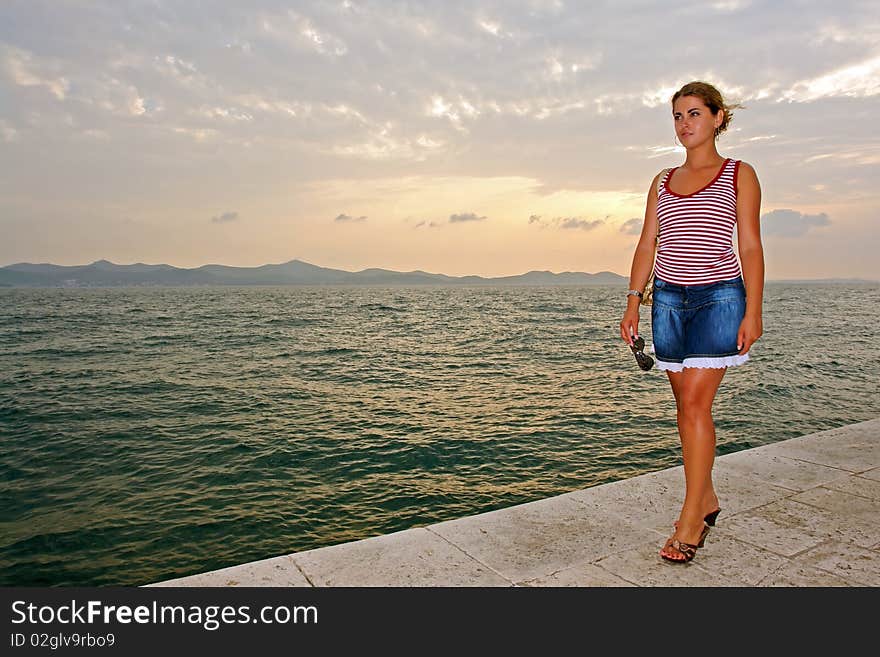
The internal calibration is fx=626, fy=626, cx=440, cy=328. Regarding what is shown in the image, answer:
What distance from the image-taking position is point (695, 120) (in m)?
3.93

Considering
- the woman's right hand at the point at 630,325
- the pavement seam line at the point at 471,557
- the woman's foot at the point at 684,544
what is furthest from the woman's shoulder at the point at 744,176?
the pavement seam line at the point at 471,557

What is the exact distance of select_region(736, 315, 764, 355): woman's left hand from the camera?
3.75m

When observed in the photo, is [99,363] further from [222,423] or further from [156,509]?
[156,509]

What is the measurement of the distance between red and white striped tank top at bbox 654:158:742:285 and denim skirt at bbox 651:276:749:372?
0.08m

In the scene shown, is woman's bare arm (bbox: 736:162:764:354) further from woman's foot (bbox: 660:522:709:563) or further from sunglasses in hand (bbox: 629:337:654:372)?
woman's foot (bbox: 660:522:709:563)

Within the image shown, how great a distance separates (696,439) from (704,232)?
1.31 metres

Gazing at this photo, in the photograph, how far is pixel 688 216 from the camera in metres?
3.90

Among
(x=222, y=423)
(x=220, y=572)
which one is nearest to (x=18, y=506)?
(x=222, y=423)

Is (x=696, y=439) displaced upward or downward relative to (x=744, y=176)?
downward

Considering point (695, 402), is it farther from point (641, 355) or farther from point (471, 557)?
point (471, 557)

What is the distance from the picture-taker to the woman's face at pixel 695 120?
3922 mm

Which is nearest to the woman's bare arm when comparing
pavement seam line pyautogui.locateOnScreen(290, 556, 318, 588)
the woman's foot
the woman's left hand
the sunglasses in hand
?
the woman's left hand

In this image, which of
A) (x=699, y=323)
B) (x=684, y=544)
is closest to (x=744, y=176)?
(x=699, y=323)

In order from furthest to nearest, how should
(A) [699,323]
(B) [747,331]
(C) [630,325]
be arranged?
(C) [630,325] → (A) [699,323] → (B) [747,331]
